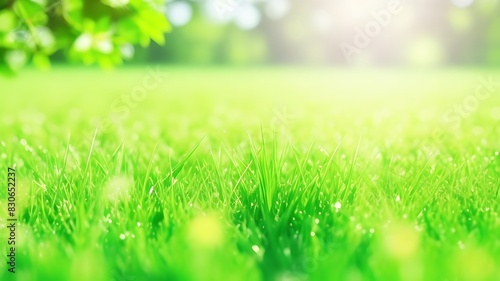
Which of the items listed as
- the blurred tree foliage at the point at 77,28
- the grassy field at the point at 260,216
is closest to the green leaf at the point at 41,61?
the blurred tree foliage at the point at 77,28

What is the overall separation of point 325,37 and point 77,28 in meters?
28.4

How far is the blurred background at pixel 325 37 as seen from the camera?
2650 cm

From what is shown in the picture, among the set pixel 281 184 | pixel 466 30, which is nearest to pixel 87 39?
pixel 281 184

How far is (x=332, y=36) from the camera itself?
97.3 feet

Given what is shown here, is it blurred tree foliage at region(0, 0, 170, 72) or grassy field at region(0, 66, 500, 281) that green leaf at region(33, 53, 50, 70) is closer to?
blurred tree foliage at region(0, 0, 170, 72)

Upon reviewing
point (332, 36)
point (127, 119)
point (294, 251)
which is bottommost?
point (294, 251)

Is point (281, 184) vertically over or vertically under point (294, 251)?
over

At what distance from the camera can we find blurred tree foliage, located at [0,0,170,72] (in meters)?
2.12

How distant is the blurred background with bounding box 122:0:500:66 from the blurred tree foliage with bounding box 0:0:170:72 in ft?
75.3

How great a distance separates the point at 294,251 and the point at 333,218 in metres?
0.21

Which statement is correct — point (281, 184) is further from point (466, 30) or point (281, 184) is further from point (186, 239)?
point (466, 30)

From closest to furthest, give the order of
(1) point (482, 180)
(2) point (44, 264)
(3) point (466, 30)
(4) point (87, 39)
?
1. (2) point (44, 264)
2. (1) point (482, 180)
3. (4) point (87, 39)
4. (3) point (466, 30)

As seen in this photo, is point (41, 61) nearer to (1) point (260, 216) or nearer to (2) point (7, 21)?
(2) point (7, 21)

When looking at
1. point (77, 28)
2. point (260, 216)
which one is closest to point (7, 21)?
point (77, 28)
